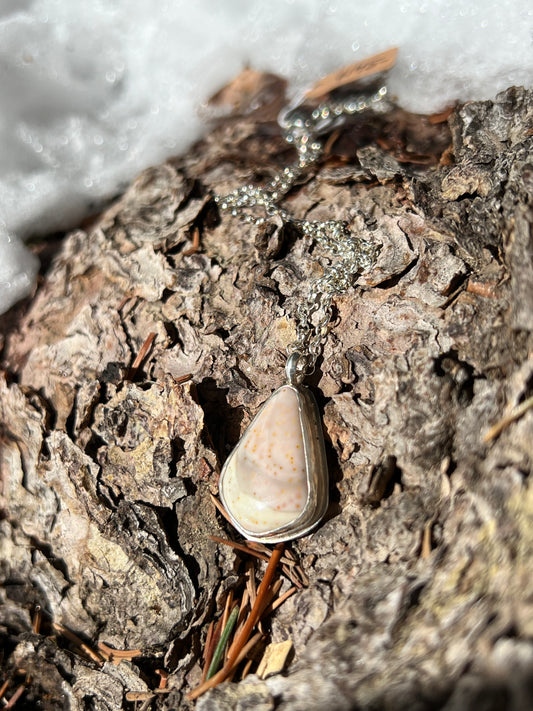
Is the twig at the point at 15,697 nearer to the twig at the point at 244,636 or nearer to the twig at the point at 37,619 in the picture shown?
the twig at the point at 37,619

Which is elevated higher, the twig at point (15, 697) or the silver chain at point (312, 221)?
the silver chain at point (312, 221)

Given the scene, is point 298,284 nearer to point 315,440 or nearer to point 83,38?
point 315,440

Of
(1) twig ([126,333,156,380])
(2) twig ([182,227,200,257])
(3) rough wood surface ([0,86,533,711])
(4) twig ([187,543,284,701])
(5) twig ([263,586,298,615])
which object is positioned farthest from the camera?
(2) twig ([182,227,200,257])

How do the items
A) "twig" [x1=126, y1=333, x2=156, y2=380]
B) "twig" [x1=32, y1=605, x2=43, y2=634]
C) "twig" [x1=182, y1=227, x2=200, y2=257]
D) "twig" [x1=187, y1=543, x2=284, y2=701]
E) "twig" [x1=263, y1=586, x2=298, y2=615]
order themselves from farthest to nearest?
"twig" [x1=182, y1=227, x2=200, y2=257]
"twig" [x1=126, y1=333, x2=156, y2=380]
"twig" [x1=32, y1=605, x2=43, y2=634]
"twig" [x1=263, y1=586, x2=298, y2=615]
"twig" [x1=187, y1=543, x2=284, y2=701]

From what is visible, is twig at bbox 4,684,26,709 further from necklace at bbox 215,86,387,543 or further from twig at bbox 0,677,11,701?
necklace at bbox 215,86,387,543

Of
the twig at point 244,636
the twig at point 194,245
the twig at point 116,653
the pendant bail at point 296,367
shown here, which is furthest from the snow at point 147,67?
the twig at point 244,636

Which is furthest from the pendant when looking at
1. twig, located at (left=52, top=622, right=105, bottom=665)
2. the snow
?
the snow

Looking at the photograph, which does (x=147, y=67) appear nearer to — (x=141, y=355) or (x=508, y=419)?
(x=141, y=355)
